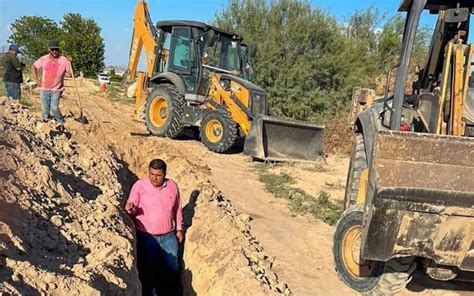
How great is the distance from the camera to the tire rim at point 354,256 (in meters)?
5.16

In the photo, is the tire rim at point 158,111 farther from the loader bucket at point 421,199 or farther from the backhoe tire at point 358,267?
the loader bucket at point 421,199

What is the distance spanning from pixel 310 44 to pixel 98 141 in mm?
13433

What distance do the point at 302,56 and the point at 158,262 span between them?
1531 centimetres

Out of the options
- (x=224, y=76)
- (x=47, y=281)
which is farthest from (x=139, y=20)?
(x=47, y=281)

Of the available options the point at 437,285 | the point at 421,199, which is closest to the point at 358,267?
the point at 437,285

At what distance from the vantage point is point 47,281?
316 cm

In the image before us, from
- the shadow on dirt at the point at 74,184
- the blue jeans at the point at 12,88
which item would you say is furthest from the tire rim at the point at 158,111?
the shadow on dirt at the point at 74,184

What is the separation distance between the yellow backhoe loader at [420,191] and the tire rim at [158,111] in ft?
25.2

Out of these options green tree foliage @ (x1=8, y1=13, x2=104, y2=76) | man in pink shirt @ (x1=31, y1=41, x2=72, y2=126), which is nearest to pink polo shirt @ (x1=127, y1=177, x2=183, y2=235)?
man in pink shirt @ (x1=31, y1=41, x2=72, y2=126)

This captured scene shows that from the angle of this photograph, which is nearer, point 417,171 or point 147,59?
point 417,171

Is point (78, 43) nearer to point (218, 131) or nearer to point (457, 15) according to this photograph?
point (218, 131)

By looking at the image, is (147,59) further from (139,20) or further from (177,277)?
(177,277)

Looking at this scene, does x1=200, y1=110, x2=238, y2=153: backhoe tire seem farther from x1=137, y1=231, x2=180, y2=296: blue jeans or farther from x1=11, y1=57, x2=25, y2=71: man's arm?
x1=137, y1=231, x2=180, y2=296: blue jeans

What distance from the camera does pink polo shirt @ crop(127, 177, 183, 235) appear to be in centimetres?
564
